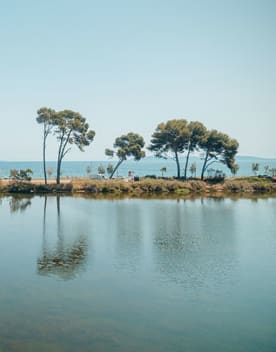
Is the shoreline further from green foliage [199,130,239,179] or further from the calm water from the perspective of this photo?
the calm water

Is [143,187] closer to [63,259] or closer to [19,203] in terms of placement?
[19,203]

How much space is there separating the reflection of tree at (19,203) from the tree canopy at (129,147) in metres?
18.6

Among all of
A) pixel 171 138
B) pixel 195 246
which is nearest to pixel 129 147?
pixel 171 138

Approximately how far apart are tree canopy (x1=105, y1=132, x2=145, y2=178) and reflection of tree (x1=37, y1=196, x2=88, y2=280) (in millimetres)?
A: 36807

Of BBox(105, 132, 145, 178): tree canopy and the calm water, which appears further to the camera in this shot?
BBox(105, 132, 145, 178): tree canopy

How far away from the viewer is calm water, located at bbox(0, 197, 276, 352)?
13281 millimetres

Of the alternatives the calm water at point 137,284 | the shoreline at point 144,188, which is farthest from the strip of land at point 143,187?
the calm water at point 137,284

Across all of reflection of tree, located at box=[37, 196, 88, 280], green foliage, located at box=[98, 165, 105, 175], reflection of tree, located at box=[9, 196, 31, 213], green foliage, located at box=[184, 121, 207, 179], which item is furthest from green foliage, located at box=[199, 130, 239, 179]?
reflection of tree, located at box=[37, 196, 88, 280]

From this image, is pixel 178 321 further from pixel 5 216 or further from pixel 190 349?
pixel 5 216

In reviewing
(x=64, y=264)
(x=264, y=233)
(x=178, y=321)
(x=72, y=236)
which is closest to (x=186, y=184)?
(x=264, y=233)

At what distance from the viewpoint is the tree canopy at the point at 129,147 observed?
207 feet

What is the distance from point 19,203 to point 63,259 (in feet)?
83.6

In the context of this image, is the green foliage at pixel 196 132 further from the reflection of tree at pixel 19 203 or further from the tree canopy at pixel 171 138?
the reflection of tree at pixel 19 203

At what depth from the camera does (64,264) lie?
69.6ft
